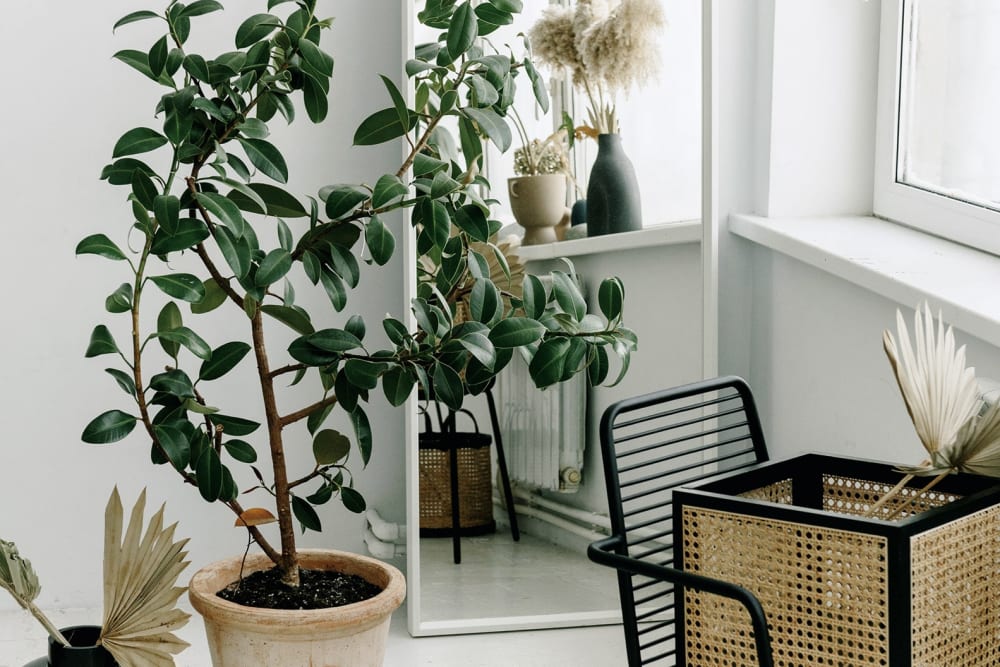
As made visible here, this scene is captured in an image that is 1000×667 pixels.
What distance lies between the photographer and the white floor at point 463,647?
6.56 ft

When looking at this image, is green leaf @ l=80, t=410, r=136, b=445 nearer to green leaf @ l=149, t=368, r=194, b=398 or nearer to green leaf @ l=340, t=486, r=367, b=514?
green leaf @ l=149, t=368, r=194, b=398

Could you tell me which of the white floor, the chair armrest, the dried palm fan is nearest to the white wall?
the white floor

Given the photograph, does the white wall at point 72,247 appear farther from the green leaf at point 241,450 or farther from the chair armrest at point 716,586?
the chair armrest at point 716,586

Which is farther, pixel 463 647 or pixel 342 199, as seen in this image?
pixel 463 647

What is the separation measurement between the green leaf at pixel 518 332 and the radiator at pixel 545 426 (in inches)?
29.6

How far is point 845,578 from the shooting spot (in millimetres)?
899

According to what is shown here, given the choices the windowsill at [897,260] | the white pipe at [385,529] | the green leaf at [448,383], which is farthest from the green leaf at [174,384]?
the windowsill at [897,260]

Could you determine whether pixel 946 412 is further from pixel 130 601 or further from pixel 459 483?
pixel 459 483

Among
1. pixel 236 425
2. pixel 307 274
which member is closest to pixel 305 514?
pixel 236 425

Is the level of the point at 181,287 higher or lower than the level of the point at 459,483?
higher

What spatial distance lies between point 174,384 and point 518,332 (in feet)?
1.62

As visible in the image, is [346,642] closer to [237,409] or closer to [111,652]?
[111,652]

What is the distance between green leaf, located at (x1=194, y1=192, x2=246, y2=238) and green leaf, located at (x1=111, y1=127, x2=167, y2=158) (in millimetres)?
122

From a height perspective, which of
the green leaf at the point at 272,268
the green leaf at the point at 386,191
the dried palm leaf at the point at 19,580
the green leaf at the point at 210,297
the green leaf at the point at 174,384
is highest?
the green leaf at the point at 386,191
